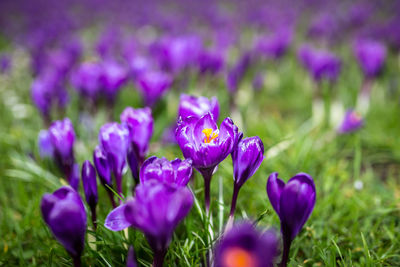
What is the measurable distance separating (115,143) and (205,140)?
1.32 ft

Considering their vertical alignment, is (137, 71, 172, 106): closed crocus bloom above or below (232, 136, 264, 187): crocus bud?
below

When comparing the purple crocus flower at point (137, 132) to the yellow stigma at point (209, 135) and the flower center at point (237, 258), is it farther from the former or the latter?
the flower center at point (237, 258)

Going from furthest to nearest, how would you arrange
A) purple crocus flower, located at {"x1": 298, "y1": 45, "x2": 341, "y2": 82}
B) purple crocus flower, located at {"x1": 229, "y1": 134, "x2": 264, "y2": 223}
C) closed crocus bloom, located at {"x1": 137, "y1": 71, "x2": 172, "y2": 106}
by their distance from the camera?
1. purple crocus flower, located at {"x1": 298, "y1": 45, "x2": 341, "y2": 82}
2. closed crocus bloom, located at {"x1": 137, "y1": 71, "x2": 172, "y2": 106}
3. purple crocus flower, located at {"x1": 229, "y1": 134, "x2": 264, "y2": 223}

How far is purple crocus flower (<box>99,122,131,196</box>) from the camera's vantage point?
4.54ft

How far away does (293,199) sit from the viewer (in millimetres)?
1112

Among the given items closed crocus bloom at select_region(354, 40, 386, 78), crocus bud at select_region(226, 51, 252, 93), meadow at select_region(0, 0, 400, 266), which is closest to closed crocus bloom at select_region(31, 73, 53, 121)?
meadow at select_region(0, 0, 400, 266)

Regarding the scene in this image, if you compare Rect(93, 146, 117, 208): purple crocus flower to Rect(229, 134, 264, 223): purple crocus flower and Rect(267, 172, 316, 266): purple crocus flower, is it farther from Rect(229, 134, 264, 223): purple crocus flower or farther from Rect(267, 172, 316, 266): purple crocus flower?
Rect(267, 172, 316, 266): purple crocus flower

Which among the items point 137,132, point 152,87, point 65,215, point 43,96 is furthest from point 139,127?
point 43,96

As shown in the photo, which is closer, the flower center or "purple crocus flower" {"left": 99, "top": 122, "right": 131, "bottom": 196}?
the flower center

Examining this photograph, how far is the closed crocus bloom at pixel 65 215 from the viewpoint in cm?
100

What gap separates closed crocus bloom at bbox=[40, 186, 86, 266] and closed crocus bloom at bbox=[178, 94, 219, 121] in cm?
64

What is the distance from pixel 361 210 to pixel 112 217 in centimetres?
164

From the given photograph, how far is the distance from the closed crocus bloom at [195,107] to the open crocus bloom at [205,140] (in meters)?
0.25

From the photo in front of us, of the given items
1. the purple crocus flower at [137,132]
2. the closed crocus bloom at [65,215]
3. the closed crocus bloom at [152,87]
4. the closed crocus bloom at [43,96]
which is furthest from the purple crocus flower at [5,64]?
the closed crocus bloom at [65,215]
